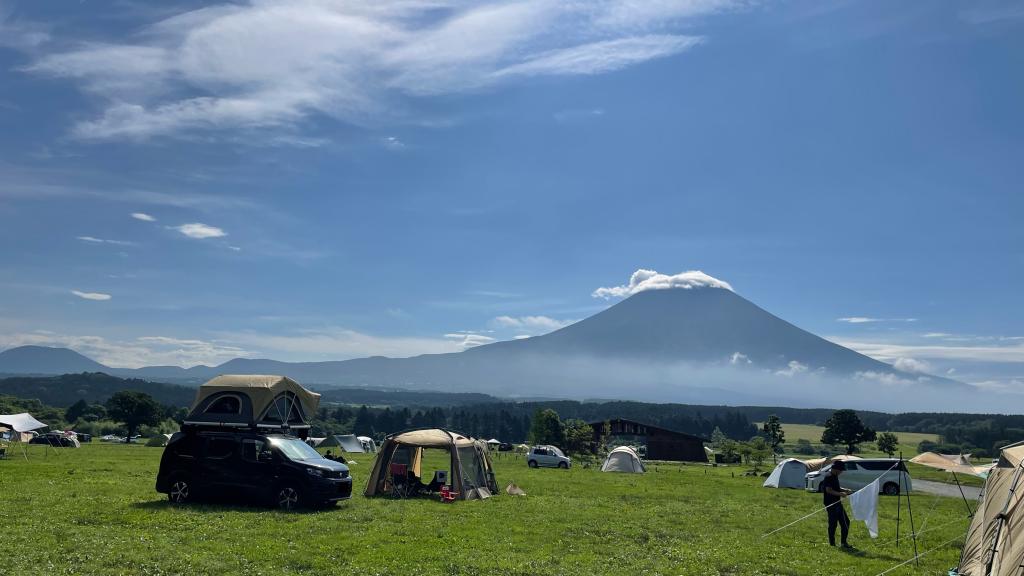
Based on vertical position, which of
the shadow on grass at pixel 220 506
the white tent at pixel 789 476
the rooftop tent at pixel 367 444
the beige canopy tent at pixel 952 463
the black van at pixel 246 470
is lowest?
the rooftop tent at pixel 367 444

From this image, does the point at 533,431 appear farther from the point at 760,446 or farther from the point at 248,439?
the point at 248,439

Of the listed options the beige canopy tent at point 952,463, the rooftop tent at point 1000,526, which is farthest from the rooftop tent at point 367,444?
the rooftop tent at point 1000,526

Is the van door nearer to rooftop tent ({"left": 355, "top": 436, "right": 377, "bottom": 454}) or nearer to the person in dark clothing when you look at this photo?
the person in dark clothing

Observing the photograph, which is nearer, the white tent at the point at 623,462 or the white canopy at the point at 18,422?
the white canopy at the point at 18,422

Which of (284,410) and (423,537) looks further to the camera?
(284,410)

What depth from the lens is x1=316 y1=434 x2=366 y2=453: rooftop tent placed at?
54078 mm

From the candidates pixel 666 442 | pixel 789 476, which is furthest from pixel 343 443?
pixel 789 476

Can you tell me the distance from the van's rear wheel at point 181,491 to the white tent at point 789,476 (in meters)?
24.5

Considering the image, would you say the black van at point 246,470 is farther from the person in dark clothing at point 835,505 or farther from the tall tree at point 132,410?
the tall tree at point 132,410

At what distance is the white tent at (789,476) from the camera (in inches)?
1233

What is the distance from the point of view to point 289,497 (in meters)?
16.2

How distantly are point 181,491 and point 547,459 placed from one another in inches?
1098

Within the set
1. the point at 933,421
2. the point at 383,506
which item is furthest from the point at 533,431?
the point at 933,421

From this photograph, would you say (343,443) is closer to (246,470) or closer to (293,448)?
(293,448)
